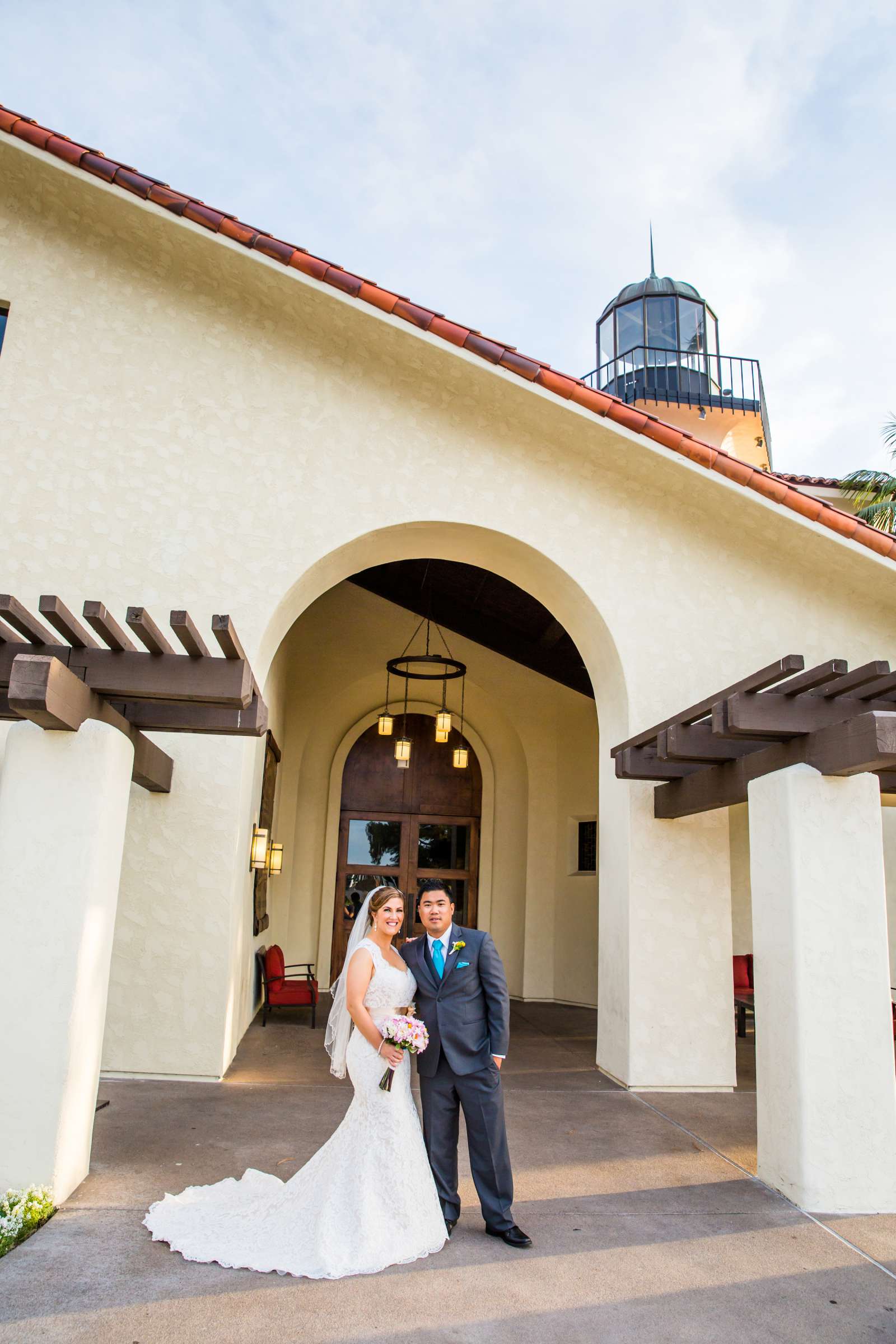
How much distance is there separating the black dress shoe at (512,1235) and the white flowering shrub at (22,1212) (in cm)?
227

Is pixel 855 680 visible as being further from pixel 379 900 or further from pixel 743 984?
pixel 743 984

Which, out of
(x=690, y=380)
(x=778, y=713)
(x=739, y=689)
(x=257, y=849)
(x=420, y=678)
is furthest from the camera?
(x=690, y=380)

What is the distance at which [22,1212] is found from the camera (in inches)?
169

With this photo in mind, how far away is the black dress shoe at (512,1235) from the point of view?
4262 mm

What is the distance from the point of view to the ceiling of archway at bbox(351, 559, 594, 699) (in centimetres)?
1148

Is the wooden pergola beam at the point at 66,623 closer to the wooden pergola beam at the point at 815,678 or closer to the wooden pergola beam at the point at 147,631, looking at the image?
the wooden pergola beam at the point at 147,631

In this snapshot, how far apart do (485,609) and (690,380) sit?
1025cm

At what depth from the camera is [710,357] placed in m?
19.5

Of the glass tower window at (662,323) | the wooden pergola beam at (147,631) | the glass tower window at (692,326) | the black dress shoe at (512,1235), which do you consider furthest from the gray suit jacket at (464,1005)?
the glass tower window at (662,323)

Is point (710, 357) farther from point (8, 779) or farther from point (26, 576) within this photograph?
point (8, 779)

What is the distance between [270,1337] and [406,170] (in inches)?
434

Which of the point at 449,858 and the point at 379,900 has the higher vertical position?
the point at 449,858

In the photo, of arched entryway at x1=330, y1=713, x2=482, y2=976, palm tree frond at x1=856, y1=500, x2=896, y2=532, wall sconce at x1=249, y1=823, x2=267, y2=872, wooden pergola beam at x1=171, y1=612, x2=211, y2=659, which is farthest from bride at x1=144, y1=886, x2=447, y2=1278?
palm tree frond at x1=856, y1=500, x2=896, y2=532

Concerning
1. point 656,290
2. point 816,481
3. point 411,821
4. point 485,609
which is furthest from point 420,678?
point 656,290
